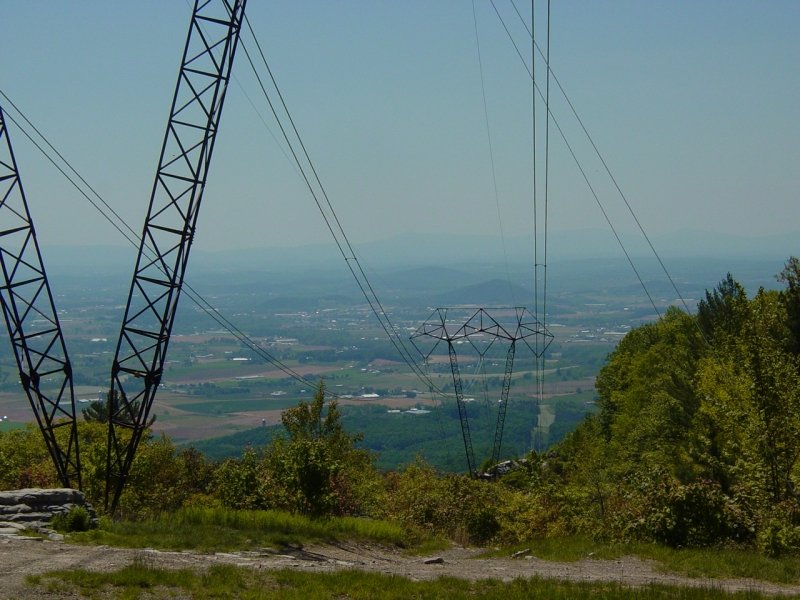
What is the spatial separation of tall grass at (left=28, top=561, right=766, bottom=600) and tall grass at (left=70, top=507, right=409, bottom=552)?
3.64 metres

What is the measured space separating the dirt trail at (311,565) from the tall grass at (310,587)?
2.15ft

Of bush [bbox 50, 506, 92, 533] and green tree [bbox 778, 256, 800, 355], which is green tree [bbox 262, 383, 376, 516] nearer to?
bush [bbox 50, 506, 92, 533]

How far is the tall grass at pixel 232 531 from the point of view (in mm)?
18969

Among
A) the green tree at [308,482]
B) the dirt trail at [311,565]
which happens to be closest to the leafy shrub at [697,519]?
the dirt trail at [311,565]

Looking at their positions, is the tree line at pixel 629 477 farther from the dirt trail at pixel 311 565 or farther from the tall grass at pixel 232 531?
the dirt trail at pixel 311 565

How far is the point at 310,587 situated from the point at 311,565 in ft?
10.7

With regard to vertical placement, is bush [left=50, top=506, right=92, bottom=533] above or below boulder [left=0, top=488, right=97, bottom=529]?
below

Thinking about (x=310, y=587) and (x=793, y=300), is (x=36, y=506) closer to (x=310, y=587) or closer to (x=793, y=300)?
(x=310, y=587)

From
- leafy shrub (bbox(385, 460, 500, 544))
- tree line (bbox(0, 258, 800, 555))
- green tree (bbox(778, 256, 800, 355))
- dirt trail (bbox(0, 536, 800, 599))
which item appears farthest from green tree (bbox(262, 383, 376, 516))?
green tree (bbox(778, 256, 800, 355))

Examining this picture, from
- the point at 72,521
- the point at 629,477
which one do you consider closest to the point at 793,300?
the point at 629,477

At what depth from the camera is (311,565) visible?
58.3ft

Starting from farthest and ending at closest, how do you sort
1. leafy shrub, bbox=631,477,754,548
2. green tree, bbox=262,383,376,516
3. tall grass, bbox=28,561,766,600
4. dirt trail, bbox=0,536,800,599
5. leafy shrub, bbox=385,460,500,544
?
leafy shrub, bbox=385,460,500,544
green tree, bbox=262,383,376,516
leafy shrub, bbox=631,477,754,548
dirt trail, bbox=0,536,800,599
tall grass, bbox=28,561,766,600

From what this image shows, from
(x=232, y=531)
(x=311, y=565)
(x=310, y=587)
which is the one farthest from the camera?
(x=232, y=531)

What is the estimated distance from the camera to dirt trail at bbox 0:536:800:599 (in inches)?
594
